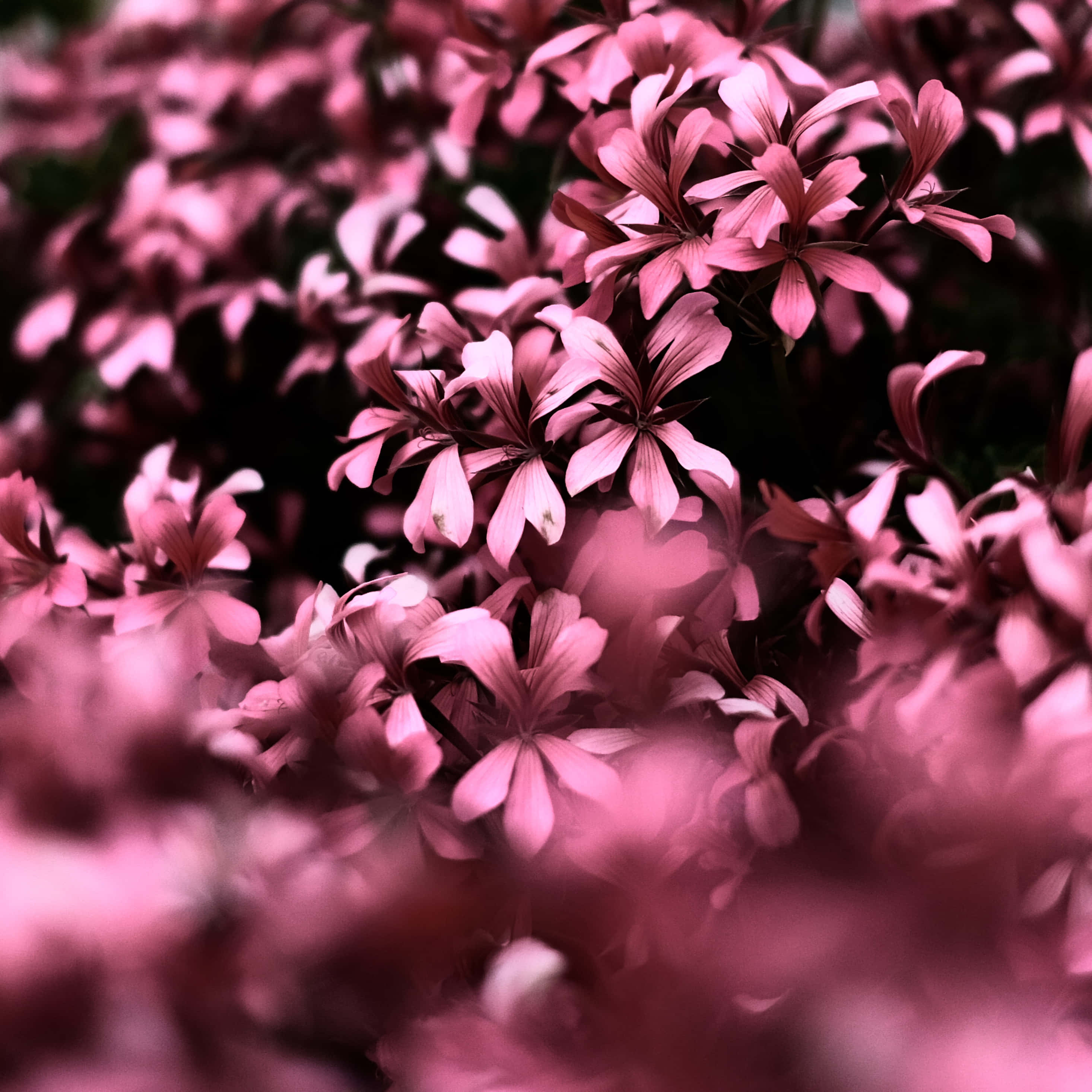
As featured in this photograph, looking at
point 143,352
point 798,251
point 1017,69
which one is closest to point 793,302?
point 798,251

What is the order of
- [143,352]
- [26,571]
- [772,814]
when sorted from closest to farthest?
[772,814] < [26,571] < [143,352]

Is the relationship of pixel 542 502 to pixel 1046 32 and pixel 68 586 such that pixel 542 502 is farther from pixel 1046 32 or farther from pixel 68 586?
pixel 1046 32

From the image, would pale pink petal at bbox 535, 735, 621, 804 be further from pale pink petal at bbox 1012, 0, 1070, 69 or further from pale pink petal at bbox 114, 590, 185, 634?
pale pink petal at bbox 1012, 0, 1070, 69

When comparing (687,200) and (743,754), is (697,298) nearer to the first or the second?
(687,200)

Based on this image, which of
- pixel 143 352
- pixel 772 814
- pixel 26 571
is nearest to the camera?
pixel 772 814

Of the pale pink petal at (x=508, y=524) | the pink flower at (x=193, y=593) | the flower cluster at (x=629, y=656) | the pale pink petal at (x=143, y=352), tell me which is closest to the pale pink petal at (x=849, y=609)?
the flower cluster at (x=629, y=656)

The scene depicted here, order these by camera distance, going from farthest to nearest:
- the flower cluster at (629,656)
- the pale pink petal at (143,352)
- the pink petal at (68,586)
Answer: the pale pink petal at (143,352) < the pink petal at (68,586) < the flower cluster at (629,656)

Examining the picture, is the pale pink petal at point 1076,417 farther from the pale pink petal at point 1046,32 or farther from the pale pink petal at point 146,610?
the pale pink petal at point 146,610

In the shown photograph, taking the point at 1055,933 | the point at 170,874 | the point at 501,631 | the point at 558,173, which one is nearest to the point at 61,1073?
the point at 170,874
